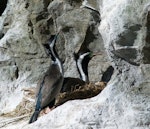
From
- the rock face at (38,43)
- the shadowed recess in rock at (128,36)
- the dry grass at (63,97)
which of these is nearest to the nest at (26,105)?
the dry grass at (63,97)

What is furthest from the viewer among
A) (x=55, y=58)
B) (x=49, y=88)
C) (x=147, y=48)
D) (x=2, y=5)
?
(x=2, y=5)

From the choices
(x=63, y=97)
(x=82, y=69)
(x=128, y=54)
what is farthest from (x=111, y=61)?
(x=82, y=69)

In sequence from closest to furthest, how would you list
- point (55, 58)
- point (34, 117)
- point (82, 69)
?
1. point (34, 117)
2. point (55, 58)
3. point (82, 69)

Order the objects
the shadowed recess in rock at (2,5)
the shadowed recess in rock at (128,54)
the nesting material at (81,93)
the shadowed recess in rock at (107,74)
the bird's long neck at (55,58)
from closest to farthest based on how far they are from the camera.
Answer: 1. the shadowed recess in rock at (128,54)
2. the nesting material at (81,93)
3. the bird's long neck at (55,58)
4. the shadowed recess in rock at (107,74)
5. the shadowed recess in rock at (2,5)

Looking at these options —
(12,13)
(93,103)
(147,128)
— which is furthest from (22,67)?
(147,128)

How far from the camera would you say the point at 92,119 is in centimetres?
411

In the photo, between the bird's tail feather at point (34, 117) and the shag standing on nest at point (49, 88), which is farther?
the shag standing on nest at point (49, 88)

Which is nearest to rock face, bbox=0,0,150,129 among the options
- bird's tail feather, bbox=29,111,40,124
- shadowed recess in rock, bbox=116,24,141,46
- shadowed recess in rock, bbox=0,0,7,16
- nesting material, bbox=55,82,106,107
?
shadowed recess in rock, bbox=116,24,141,46

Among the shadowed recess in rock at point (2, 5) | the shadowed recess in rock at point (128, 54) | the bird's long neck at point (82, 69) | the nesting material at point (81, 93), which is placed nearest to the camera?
the shadowed recess in rock at point (128, 54)

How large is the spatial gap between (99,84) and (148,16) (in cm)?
188

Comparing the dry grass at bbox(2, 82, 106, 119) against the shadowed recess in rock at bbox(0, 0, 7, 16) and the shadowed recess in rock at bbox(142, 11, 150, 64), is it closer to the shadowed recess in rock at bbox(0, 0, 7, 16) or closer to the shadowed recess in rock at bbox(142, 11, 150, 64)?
the shadowed recess in rock at bbox(142, 11, 150, 64)

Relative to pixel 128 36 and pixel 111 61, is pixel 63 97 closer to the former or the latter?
pixel 111 61

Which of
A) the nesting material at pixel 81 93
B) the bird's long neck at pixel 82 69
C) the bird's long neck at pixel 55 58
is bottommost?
the nesting material at pixel 81 93

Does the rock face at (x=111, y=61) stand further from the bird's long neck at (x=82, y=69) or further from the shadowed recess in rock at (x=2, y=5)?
the shadowed recess in rock at (x=2, y=5)
